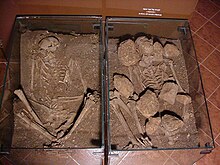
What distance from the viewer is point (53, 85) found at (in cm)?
198

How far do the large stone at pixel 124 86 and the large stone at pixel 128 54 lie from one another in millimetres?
141

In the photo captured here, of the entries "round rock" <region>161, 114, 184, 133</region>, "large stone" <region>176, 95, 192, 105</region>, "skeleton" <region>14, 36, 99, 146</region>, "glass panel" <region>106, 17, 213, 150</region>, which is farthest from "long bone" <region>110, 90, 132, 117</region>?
"large stone" <region>176, 95, 192, 105</region>

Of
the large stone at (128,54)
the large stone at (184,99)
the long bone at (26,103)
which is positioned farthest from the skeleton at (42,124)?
the large stone at (184,99)

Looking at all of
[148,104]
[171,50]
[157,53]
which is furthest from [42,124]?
[171,50]

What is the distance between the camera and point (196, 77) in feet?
6.68

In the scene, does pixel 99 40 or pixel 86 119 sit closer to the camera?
pixel 86 119

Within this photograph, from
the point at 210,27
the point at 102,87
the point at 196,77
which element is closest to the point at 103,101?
the point at 102,87

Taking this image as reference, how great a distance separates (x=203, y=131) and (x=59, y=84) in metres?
0.98

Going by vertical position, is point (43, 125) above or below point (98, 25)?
below

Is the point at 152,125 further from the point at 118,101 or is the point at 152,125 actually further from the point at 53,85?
the point at 53,85

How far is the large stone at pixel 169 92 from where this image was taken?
1943 millimetres

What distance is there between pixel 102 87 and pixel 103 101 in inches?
3.8

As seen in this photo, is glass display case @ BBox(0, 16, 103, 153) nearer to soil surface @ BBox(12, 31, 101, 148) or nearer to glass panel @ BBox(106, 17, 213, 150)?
soil surface @ BBox(12, 31, 101, 148)

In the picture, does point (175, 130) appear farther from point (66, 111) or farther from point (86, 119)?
point (66, 111)
